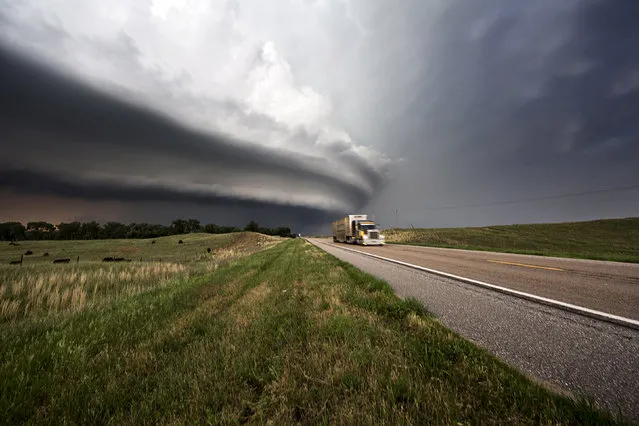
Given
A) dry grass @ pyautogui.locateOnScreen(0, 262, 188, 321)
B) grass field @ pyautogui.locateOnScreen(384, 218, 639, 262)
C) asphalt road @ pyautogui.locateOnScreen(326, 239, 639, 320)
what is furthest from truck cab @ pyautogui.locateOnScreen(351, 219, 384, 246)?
dry grass @ pyautogui.locateOnScreen(0, 262, 188, 321)

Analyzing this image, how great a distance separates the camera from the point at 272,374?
278 centimetres

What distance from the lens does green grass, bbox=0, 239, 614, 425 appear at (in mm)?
2113

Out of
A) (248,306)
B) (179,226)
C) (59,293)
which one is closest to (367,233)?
(248,306)

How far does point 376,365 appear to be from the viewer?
277 cm

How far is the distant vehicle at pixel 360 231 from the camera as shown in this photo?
98.6ft

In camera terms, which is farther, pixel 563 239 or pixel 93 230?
pixel 93 230

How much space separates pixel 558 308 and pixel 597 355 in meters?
2.10

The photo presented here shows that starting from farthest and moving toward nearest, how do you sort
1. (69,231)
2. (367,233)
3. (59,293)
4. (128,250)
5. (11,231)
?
(69,231), (11,231), (128,250), (367,233), (59,293)

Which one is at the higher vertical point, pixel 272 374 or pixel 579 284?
pixel 579 284

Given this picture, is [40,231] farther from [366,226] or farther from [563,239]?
[563,239]

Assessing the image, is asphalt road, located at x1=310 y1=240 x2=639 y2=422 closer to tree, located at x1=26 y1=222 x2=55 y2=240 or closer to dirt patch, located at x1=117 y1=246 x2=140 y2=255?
dirt patch, located at x1=117 y1=246 x2=140 y2=255

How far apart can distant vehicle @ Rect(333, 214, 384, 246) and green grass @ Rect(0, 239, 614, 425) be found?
2572 cm

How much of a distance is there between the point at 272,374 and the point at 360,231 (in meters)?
30.6

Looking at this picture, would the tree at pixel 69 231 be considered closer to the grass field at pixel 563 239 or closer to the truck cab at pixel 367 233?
the truck cab at pixel 367 233
